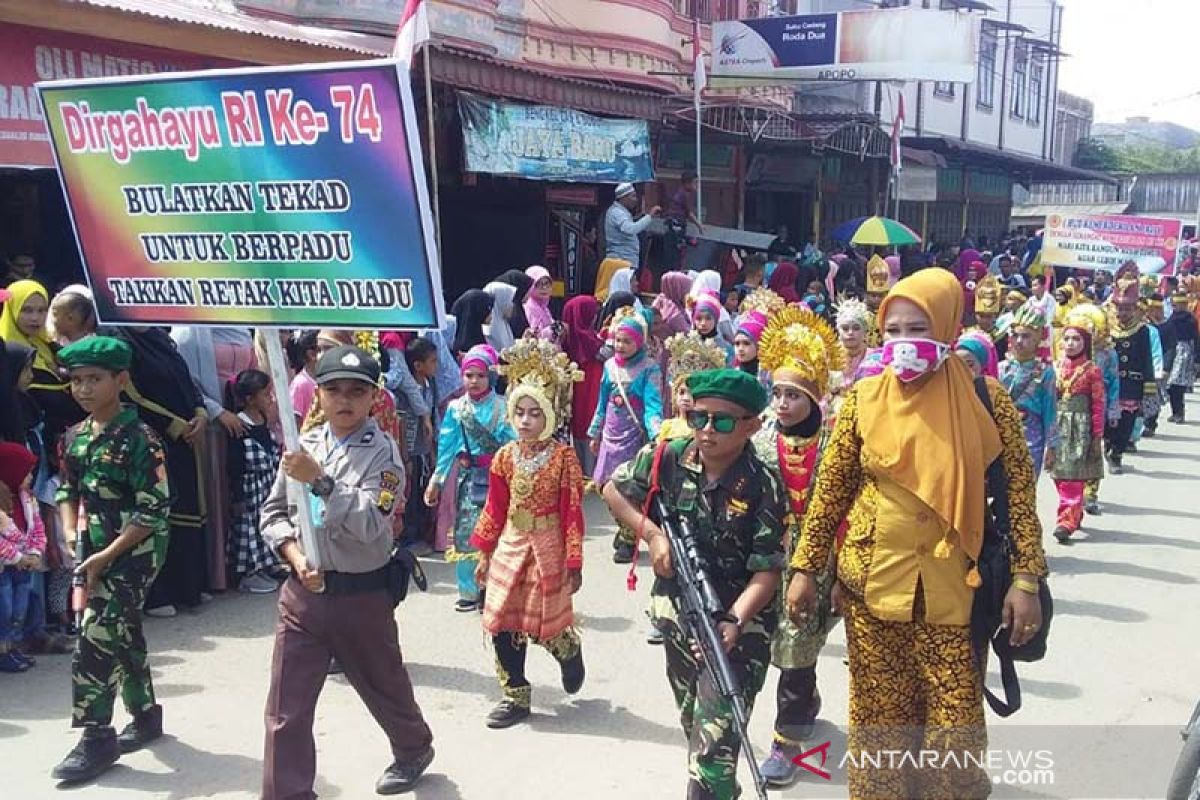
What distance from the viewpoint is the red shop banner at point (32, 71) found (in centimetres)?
756

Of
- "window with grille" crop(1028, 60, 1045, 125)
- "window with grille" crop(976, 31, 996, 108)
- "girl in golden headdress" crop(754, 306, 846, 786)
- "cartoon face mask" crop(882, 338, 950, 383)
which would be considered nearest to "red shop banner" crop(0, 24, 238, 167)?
"girl in golden headdress" crop(754, 306, 846, 786)

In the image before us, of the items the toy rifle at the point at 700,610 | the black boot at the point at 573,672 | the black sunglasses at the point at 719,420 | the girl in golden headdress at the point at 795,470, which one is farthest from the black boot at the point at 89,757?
the black sunglasses at the point at 719,420

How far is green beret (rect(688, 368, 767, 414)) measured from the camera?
362cm

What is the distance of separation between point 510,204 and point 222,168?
10.00 metres

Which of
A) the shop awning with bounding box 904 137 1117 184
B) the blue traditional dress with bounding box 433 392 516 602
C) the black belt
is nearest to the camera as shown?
the black belt

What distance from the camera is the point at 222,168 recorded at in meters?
3.54

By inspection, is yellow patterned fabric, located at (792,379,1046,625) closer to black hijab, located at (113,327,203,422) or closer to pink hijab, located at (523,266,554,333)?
black hijab, located at (113,327,203,422)

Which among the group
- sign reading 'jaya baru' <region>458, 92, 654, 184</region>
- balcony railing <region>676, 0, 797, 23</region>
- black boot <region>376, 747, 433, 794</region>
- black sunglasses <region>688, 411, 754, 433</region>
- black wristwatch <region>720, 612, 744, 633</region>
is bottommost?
black boot <region>376, 747, 433, 794</region>

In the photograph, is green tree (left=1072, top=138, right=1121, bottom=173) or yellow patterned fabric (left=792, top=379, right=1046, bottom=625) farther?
green tree (left=1072, top=138, right=1121, bottom=173)

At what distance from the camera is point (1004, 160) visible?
28828 millimetres

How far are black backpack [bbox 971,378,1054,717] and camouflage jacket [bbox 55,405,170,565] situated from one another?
3126 millimetres

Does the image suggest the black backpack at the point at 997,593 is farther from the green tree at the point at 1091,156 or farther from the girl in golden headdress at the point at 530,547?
the green tree at the point at 1091,156

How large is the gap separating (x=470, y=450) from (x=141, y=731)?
218 centimetres

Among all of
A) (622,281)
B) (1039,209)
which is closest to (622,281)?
(622,281)
